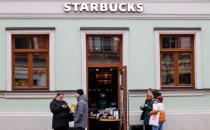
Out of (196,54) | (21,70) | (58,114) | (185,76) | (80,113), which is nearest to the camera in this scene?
(58,114)

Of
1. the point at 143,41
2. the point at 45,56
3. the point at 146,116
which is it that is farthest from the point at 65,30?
the point at 146,116

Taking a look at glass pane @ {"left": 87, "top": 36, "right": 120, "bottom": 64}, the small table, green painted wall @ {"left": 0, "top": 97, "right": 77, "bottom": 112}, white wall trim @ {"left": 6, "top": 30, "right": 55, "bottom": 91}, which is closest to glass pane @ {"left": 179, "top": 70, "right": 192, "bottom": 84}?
glass pane @ {"left": 87, "top": 36, "right": 120, "bottom": 64}

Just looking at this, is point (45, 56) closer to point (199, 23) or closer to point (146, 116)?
point (146, 116)

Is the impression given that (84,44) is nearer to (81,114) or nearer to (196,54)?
(81,114)

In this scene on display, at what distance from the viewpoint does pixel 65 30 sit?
20.5 metres

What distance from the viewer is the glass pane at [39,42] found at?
20750mm

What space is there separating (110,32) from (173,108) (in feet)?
10.8

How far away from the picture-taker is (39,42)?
2078cm

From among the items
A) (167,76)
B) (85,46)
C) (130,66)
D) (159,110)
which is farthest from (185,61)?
(85,46)

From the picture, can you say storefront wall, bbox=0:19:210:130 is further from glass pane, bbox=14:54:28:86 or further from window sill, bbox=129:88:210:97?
glass pane, bbox=14:54:28:86

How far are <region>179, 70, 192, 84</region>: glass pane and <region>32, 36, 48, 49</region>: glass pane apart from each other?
471 cm

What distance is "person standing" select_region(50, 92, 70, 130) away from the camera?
18250mm

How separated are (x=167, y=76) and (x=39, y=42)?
176 inches

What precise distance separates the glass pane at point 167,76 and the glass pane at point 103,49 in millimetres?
1605
